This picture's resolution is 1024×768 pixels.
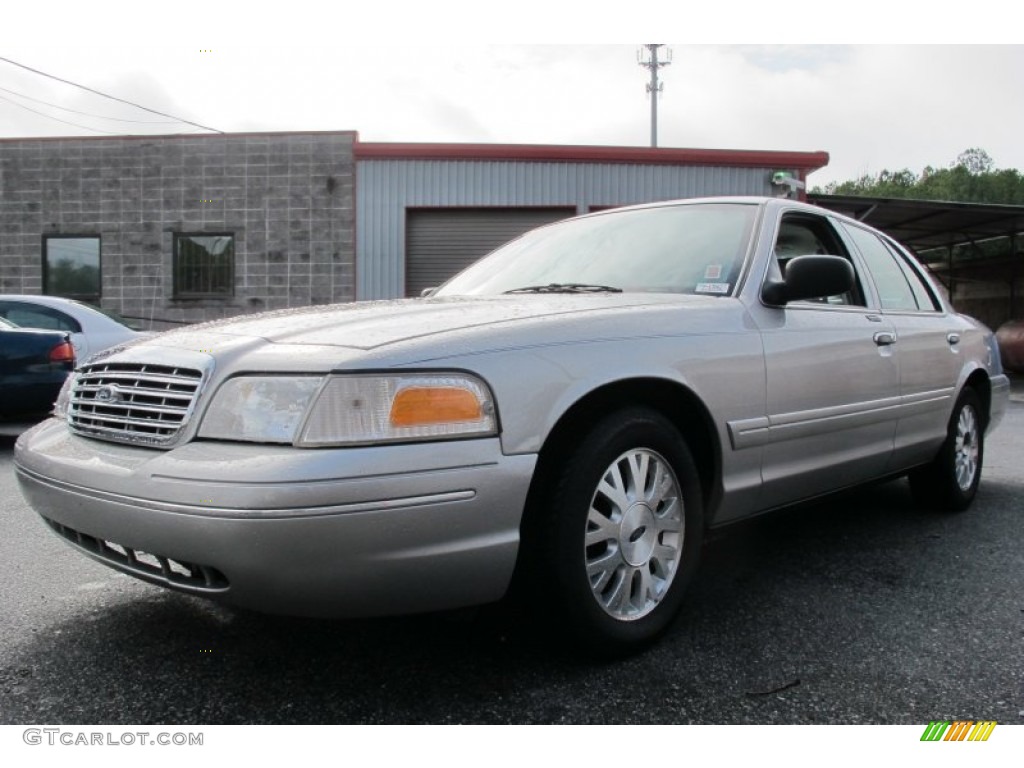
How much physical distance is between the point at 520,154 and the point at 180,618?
12.3 m

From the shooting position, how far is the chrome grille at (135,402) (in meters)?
2.12

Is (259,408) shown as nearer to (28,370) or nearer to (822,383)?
(822,383)

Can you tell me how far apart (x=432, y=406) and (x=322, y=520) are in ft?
1.24

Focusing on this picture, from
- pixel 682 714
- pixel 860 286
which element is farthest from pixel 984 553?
pixel 682 714

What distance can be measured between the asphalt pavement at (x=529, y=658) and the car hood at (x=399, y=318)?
89 cm

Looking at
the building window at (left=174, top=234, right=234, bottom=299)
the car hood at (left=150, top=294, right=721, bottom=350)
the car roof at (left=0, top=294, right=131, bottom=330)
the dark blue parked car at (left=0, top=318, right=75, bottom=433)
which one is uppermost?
the building window at (left=174, top=234, right=234, bottom=299)

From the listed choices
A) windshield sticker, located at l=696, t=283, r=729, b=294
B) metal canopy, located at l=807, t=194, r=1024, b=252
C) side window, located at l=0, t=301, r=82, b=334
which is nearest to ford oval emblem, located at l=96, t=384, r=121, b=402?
windshield sticker, located at l=696, t=283, r=729, b=294

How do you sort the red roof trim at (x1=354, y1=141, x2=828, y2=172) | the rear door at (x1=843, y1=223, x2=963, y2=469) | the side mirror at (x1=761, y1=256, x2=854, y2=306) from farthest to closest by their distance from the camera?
the red roof trim at (x1=354, y1=141, x2=828, y2=172)
the rear door at (x1=843, y1=223, x2=963, y2=469)
the side mirror at (x1=761, y1=256, x2=854, y2=306)

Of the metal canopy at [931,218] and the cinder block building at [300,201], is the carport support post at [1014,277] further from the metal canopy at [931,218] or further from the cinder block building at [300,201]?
the cinder block building at [300,201]

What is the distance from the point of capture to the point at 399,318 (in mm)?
2424

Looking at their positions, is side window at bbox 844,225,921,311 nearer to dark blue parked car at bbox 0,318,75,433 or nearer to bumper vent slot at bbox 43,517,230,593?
bumper vent slot at bbox 43,517,230,593

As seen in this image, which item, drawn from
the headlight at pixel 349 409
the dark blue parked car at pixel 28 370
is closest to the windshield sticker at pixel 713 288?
the headlight at pixel 349 409

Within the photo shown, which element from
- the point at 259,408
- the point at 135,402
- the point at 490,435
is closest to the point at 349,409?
the point at 259,408

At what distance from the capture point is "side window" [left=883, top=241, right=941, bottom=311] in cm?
426
